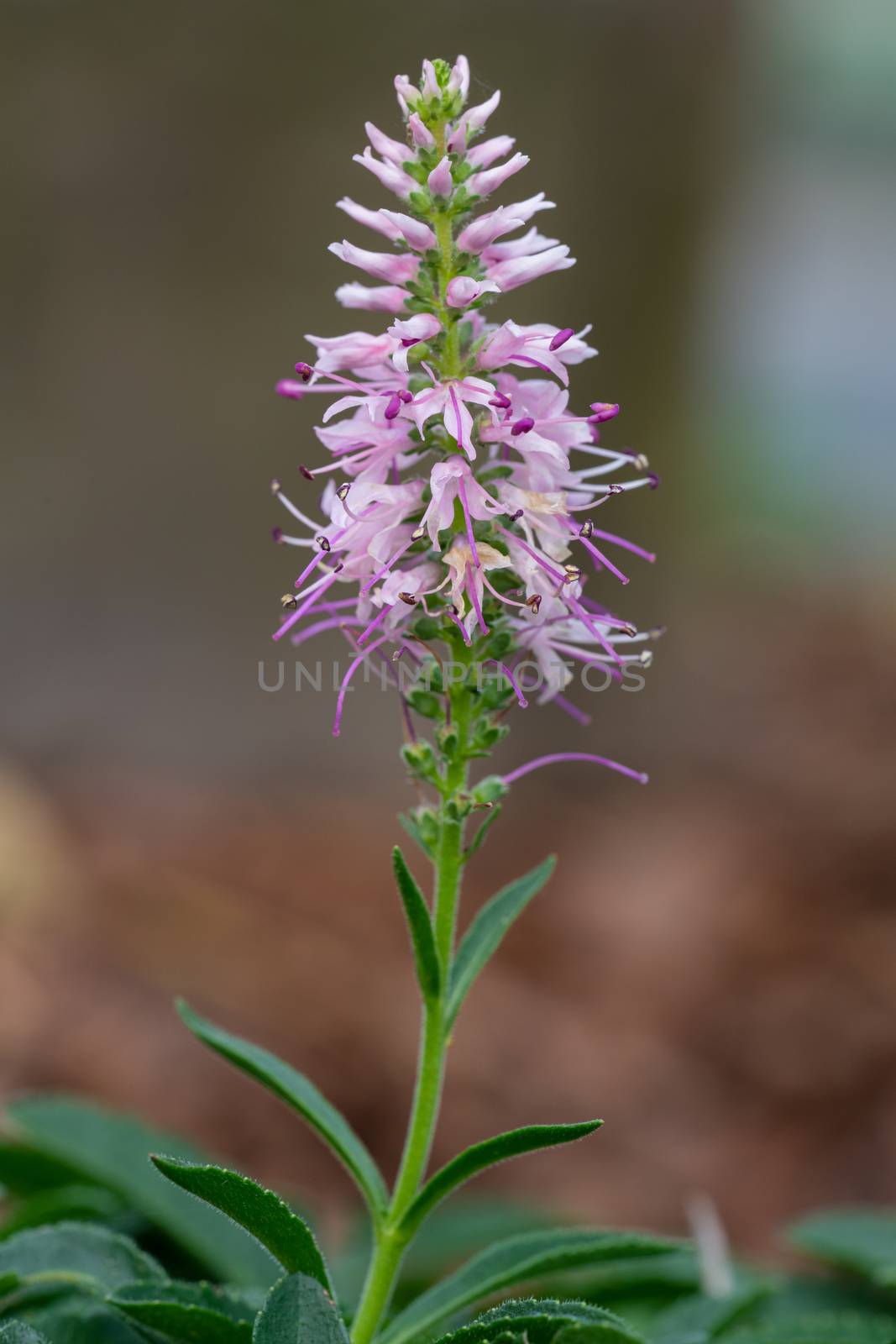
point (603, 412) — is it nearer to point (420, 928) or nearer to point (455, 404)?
point (455, 404)

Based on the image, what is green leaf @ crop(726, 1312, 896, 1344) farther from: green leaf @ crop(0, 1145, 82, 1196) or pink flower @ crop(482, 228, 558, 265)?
pink flower @ crop(482, 228, 558, 265)

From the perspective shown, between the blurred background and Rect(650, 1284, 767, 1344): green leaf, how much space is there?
180 cm

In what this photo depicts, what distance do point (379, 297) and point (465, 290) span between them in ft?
0.46

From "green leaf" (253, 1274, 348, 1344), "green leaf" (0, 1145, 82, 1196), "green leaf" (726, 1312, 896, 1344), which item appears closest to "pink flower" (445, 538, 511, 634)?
"green leaf" (253, 1274, 348, 1344)

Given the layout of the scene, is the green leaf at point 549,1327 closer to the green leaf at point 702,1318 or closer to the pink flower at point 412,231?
the green leaf at point 702,1318

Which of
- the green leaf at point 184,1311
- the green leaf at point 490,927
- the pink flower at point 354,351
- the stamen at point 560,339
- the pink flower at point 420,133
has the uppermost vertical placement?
the pink flower at point 420,133

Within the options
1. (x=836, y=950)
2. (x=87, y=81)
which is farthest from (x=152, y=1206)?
(x=87, y=81)

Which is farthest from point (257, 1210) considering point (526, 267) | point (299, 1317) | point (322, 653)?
point (322, 653)

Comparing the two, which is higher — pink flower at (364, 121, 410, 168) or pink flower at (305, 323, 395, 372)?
pink flower at (364, 121, 410, 168)

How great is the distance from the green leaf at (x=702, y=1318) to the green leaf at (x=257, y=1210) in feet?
2.31

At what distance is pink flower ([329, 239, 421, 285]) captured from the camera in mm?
1517

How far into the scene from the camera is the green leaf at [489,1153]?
55.8 inches

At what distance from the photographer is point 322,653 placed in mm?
5527

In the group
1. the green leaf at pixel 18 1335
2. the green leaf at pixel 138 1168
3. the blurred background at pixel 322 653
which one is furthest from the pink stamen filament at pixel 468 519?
A: the blurred background at pixel 322 653
